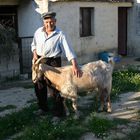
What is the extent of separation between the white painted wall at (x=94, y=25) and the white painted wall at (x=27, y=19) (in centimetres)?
77

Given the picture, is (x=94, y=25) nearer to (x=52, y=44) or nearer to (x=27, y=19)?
(x=27, y=19)

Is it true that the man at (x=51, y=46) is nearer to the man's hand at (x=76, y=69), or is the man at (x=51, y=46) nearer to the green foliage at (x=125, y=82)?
the man's hand at (x=76, y=69)

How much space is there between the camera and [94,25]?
17.2 meters

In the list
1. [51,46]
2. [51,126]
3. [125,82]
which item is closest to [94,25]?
[125,82]

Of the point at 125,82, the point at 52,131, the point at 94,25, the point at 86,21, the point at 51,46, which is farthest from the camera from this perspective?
the point at 94,25

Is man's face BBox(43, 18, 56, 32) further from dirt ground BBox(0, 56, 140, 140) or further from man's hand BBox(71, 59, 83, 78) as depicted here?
dirt ground BBox(0, 56, 140, 140)

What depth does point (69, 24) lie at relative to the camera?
15688mm

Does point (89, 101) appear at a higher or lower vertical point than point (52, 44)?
lower

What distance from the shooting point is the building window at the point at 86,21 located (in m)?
16.8

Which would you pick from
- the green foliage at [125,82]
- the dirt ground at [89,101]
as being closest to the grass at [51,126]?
the dirt ground at [89,101]

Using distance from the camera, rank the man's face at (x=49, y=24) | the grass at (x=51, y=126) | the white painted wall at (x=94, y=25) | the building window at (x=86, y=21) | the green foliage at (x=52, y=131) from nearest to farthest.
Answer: the green foliage at (x=52, y=131), the grass at (x=51, y=126), the man's face at (x=49, y=24), the white painted wall at (x=94, y=25), the building window at (x=86, y=21)

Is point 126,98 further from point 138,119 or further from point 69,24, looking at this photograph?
point 69,24

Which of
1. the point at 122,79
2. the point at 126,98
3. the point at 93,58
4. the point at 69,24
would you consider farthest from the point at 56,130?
the point at 93,58

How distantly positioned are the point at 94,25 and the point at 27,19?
131 inches
